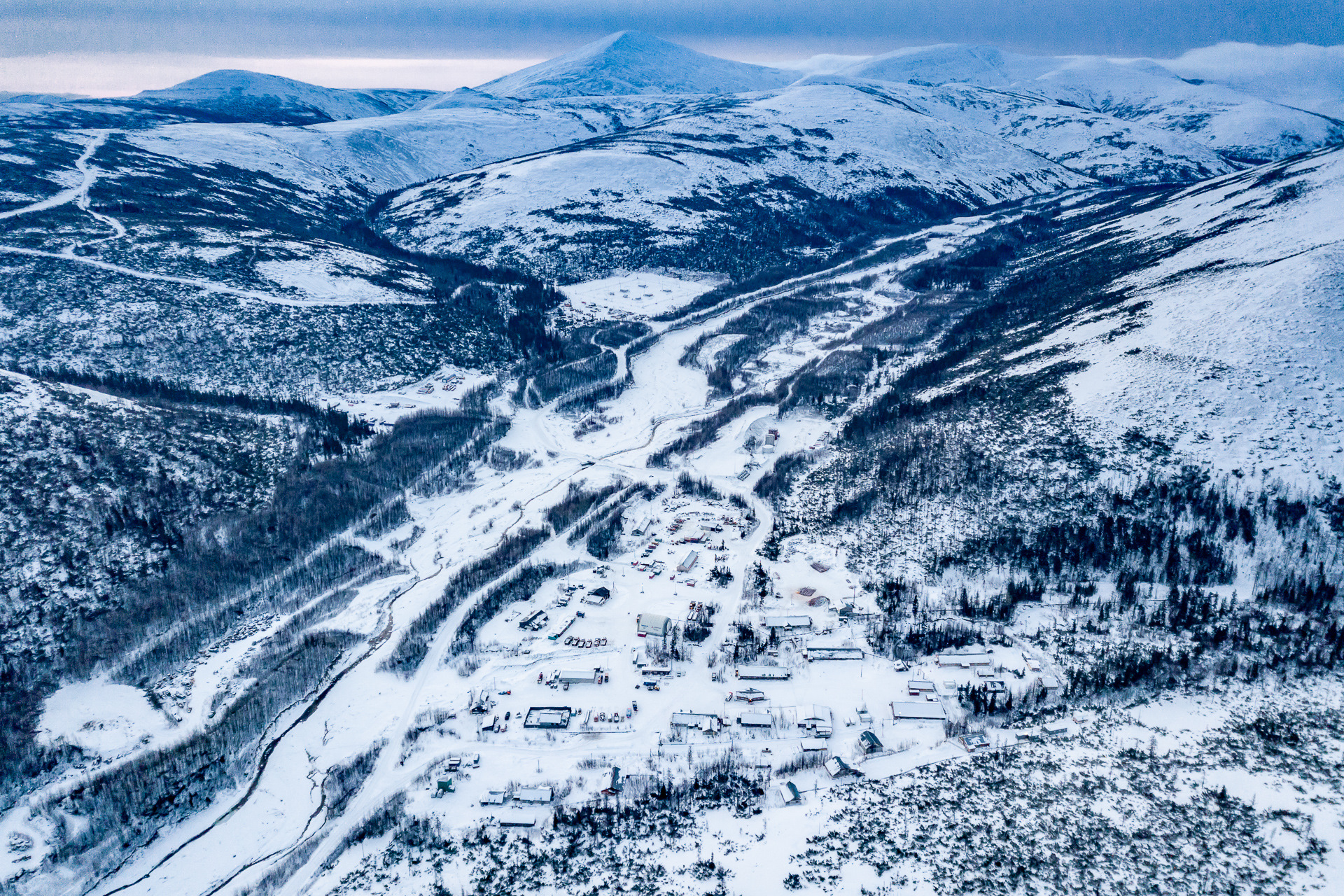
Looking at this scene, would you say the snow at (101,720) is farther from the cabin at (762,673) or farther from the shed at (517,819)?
the cabin at (762,673)

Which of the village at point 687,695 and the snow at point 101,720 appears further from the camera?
the snow at point 101,720

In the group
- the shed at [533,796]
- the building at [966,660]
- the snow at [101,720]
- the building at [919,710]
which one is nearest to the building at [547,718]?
the shed at [533,796]

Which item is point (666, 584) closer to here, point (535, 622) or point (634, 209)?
point (535, 622)

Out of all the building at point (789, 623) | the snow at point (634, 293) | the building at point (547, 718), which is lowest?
the building at point (547, 718)

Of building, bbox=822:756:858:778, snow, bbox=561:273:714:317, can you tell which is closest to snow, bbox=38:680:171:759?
building, bbox=822:756:858:778

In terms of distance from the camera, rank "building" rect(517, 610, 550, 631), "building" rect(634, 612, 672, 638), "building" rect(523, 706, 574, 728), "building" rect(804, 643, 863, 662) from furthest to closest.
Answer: "building" rect(517, 610, 550, 631) < "building" rect(634, 612, 672, 638) < "building" rect(804, 643, 863, 662) < "building" rect(523, 706, 574, 728)

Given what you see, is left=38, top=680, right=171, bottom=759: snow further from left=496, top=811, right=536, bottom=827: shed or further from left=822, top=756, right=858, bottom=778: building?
left=822, top=756, right=858, bottom=778: building

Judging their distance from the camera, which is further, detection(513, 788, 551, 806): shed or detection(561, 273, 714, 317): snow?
detection(561, 273, 714, 317): snow
